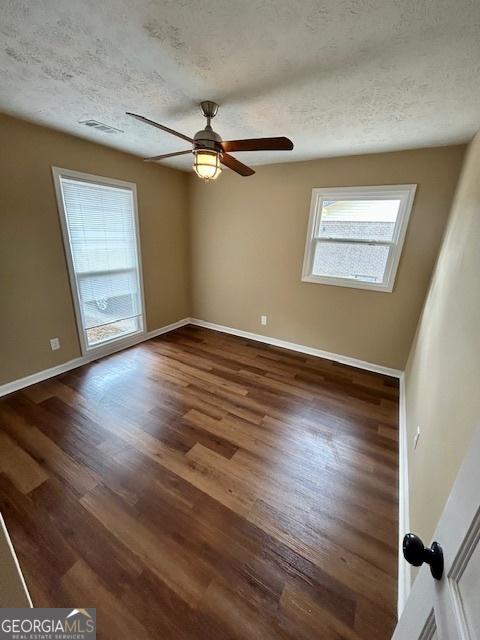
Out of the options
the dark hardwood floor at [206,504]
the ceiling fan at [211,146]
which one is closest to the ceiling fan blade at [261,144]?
the ceiling fan at [211,146]

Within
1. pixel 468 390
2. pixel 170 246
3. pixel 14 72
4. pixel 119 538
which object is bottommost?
pixel 119 538

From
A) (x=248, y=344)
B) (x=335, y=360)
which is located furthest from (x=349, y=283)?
(x=248, y=344)

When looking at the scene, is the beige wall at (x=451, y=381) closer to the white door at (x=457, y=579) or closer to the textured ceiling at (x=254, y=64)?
the white door at (x=457, y=579)

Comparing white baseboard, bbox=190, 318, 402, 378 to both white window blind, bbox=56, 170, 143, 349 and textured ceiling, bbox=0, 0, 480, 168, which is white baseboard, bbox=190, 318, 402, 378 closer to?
white window blind, bbox=56, 170, 143, 349

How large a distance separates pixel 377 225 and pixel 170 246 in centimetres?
282

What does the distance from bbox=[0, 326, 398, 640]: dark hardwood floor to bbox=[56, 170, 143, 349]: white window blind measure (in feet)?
2.78

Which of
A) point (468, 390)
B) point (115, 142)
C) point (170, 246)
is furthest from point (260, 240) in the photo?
point (468, 390)

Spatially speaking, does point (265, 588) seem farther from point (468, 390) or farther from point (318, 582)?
point (468, 390)

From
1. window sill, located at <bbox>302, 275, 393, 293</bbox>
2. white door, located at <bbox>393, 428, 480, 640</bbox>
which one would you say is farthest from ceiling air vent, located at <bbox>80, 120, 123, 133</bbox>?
white door, located at <bbox>393, 428, 480, 640</bbox>

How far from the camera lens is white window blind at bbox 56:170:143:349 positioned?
2721 millimetres

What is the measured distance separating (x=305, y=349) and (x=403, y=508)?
84.9 inches

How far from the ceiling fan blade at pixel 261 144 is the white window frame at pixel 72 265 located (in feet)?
6.03

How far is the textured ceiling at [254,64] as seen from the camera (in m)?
1.05

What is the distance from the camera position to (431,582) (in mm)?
551
